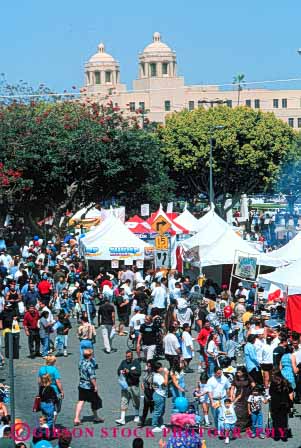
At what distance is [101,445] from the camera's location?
17.5 m

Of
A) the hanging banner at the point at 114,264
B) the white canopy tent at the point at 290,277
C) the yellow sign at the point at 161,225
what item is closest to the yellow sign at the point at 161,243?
the yellow sign at the point at 161,225

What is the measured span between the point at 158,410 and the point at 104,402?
255 centimetres

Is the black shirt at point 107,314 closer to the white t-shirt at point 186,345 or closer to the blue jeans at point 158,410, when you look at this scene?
the white t-shirt at point 186,345

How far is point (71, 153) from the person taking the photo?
168ft

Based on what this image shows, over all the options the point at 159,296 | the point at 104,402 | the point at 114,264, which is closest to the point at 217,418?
the point at 104,402

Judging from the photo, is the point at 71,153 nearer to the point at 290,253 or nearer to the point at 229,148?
the point at 229,148

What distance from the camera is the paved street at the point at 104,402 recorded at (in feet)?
58.3

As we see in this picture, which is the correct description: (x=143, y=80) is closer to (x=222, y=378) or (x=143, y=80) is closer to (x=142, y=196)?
(x=142, y=196)

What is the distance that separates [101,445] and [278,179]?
56.3m

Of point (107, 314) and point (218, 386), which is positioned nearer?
point (218, 386)

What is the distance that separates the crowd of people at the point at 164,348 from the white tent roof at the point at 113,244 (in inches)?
22.6

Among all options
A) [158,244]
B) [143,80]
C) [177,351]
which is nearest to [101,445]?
[177,351]

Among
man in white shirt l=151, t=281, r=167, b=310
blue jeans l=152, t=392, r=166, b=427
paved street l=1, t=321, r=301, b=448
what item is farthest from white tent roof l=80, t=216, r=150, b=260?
blue jeans l=152, t=392, r=166, b=427

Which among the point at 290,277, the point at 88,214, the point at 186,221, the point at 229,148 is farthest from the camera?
the point at 229,148
